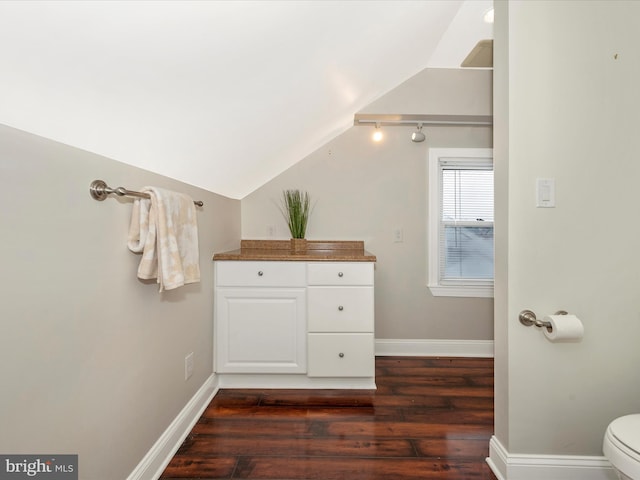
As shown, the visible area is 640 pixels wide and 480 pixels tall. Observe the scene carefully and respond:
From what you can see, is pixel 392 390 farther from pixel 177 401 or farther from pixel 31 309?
pixel 31 309

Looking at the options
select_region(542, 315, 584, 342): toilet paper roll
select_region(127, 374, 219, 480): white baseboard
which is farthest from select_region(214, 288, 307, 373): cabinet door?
select_region(542, 315, 584, 342): toilet paper roll

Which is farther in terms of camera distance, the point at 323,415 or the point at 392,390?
the point at 392,390

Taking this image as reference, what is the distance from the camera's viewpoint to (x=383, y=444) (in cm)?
158

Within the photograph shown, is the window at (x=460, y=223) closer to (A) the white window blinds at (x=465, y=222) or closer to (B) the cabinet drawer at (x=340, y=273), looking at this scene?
(A) the white window blinds at (x=465, y=222)

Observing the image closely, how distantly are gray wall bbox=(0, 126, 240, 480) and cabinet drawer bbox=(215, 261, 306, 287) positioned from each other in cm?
63

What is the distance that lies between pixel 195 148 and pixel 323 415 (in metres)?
1.59

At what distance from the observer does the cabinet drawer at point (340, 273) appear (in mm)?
2064

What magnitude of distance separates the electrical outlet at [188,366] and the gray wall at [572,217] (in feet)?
5.11

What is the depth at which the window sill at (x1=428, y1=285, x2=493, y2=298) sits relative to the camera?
2666mm

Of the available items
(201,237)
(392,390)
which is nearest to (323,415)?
(392,390)

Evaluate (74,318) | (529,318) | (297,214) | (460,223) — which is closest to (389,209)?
(460,223)

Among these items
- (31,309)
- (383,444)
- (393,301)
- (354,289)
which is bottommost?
(383,444)

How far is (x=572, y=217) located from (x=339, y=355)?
147cm

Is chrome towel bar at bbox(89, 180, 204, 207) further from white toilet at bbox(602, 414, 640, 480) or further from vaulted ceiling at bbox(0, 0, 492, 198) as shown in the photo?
white toilet at bbox(602, 414, 640, 480)
